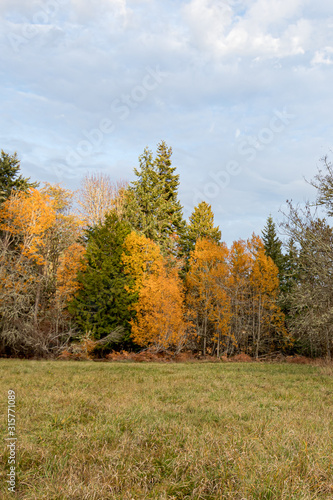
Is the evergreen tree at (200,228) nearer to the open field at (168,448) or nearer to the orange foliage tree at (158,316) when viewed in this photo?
the orange foliage tree at (158,316)

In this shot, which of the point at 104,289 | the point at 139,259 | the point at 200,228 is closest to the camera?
the point at 104,289

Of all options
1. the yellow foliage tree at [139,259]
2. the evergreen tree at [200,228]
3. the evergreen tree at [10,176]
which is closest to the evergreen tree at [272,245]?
the evergreen tree at [200,228]

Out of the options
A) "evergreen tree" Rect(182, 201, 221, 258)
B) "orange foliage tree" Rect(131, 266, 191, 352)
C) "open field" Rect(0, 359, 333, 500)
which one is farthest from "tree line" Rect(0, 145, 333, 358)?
"open field" Rect(0, 359, 333, 500)

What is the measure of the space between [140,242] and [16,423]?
23205 mm

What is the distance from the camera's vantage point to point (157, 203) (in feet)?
115

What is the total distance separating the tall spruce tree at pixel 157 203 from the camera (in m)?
33.5

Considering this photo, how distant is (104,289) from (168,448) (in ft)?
74.6

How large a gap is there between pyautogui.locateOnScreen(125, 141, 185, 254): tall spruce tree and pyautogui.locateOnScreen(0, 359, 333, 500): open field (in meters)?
26.1

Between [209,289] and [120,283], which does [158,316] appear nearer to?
[120,283]

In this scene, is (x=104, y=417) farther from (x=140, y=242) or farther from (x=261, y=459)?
(x=140, y=242)

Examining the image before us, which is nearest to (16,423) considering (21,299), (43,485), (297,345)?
(43,485)

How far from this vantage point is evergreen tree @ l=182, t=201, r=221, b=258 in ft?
126

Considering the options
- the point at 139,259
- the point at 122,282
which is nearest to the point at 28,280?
the point at 122,282

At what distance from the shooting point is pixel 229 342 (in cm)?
3388
